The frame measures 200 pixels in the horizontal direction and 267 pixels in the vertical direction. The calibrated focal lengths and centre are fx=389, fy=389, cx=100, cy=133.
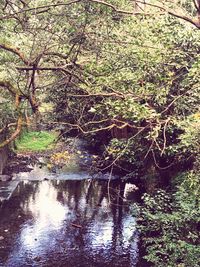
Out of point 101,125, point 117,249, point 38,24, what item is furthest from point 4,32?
point 117,249

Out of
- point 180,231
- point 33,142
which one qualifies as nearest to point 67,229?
point 180,231

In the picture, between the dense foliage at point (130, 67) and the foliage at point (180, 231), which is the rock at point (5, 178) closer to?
the dense foliage at point (130, 67)

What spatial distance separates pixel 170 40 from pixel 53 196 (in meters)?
8.16

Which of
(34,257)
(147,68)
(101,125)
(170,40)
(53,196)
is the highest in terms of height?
(170,40)

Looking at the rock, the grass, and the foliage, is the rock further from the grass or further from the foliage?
the foliage

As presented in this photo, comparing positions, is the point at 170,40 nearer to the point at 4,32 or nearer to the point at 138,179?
the point at 4,32

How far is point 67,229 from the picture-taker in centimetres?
1126

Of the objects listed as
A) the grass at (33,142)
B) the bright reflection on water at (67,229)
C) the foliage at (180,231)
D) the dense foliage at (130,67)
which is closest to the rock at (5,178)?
the bright reflection on water at (67,229)

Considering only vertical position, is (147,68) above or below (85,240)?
above

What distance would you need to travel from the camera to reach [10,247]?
10.1 m

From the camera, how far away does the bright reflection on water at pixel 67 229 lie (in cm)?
959

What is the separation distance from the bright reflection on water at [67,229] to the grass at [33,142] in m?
7.04

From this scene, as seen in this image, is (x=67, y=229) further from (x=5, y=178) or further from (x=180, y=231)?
(x=5, y=178)

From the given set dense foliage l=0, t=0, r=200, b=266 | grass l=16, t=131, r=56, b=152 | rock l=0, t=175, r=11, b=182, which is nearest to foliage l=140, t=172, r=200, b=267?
dense foliage l=0, t=0, r=200, b=266
